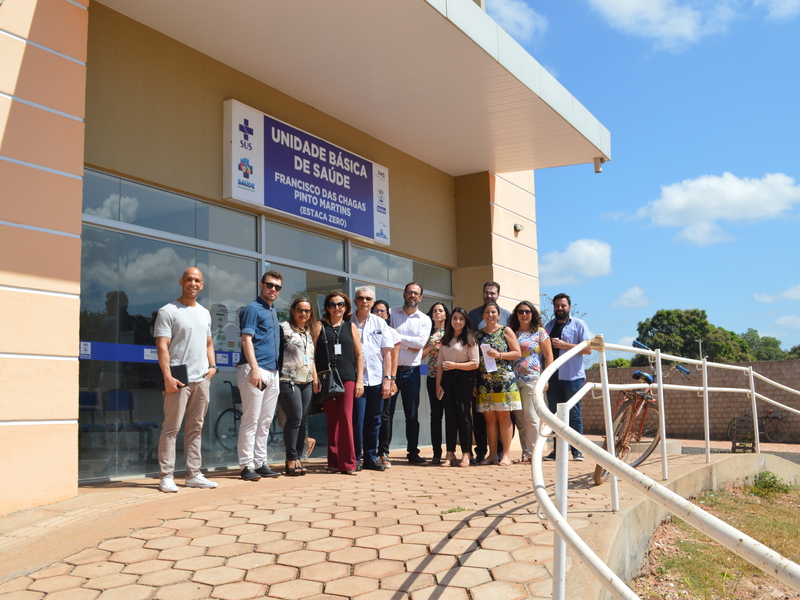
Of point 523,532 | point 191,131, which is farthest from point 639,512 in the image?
point 191,131

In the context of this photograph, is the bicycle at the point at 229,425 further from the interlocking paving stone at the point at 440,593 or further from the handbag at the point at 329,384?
the interlocking paving stone at the point at 440,593

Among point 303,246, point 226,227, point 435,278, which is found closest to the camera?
point 226,227

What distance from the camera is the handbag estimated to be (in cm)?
612

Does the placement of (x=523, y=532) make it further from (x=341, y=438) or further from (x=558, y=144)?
(x=558, y=144)

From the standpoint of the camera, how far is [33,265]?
512 cm

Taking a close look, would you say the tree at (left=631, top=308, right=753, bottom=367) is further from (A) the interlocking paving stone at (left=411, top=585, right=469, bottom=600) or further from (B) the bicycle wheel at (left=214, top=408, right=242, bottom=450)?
(A) the interlocking paving stone at (left=411, top=585, right=469, bottom=600)

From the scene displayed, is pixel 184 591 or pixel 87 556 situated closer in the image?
pixel 184 591

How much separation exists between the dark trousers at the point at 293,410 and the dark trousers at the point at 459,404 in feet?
4.72

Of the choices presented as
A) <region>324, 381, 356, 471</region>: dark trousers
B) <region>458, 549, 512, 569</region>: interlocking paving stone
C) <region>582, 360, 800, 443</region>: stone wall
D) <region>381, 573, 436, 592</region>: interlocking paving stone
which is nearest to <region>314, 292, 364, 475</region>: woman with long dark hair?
<region>324, 381, 356, 471</region>: dark trousers

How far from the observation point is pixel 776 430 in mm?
16766

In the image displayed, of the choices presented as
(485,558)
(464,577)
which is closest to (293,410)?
(485,558)

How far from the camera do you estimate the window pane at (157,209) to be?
6480 millimetres

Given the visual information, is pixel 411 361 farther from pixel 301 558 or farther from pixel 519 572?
pixel 519 572

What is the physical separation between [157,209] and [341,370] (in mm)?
2415
